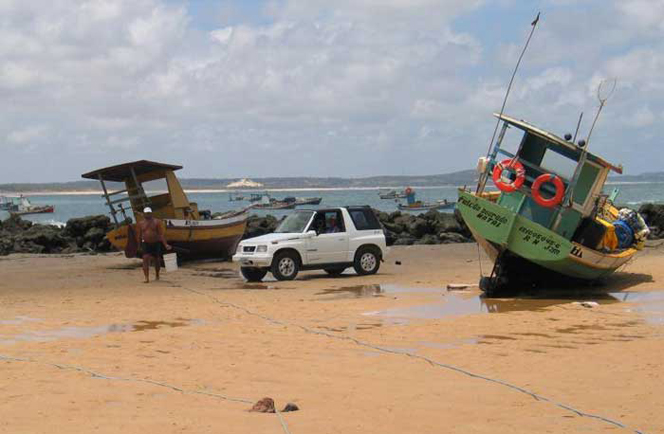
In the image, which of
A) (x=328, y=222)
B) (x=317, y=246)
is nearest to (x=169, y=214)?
(x=328, y=222)

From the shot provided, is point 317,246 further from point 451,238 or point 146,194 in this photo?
point 451,238

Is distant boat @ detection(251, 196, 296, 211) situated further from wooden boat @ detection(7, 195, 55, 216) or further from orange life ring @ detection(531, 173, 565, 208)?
orange life ring @ detection(531, 173, 565, 208)

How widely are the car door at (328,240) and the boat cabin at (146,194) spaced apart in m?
6.59

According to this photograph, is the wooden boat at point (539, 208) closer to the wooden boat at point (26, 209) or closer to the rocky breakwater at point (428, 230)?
the rocky breakwater at point (428, 230)

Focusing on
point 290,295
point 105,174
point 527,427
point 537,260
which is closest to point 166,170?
point 105,174

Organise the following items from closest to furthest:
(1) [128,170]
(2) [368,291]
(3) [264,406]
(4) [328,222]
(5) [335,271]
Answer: (3) [264,406] → (2) [368,291] → (4) [328,222] → (5) [335,271] → (1) [128,170]

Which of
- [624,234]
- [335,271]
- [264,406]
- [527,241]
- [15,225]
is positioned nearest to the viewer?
[264,406]

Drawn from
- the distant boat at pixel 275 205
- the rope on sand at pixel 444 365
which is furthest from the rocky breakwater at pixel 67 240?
the distant boat at pixel 275 205

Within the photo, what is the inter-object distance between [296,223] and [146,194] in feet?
24.3

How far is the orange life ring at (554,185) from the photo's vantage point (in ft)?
51.4

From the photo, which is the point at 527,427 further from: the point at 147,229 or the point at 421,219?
the point at 421,219

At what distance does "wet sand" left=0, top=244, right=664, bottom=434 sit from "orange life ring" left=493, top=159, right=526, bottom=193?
2091 mm

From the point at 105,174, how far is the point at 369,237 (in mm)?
8670

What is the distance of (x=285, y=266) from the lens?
19641 mm
